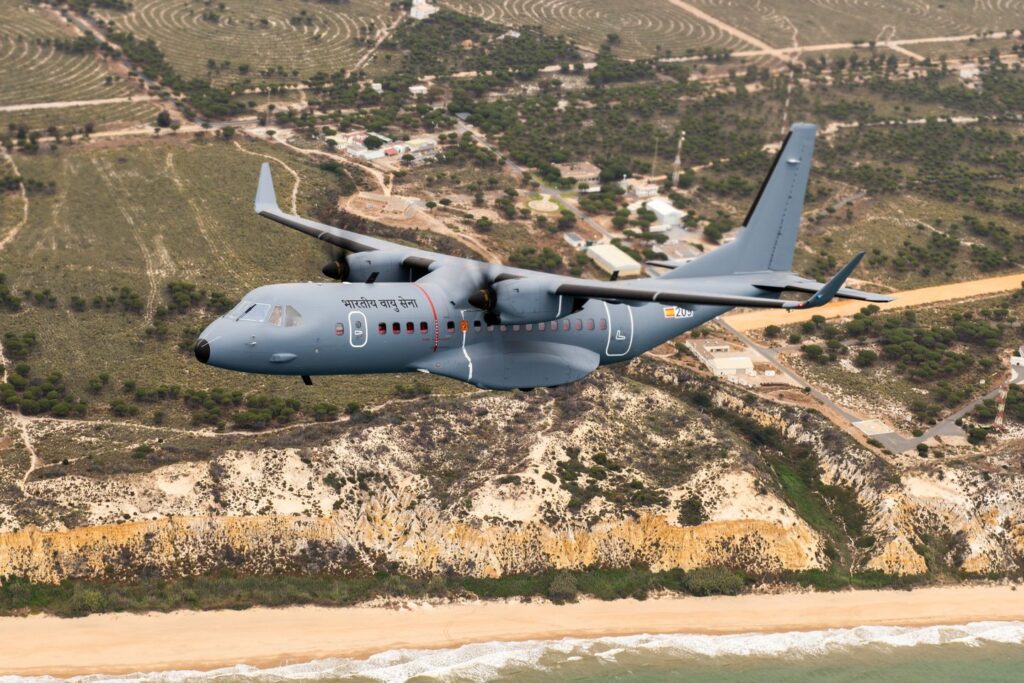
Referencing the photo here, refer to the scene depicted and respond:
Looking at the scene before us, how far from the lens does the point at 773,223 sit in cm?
5262

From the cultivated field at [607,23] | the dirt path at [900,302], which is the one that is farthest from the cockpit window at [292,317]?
the cultivated field at [607,23]

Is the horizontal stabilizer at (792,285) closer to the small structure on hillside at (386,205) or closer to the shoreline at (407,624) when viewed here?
the shoreline at (407,624)

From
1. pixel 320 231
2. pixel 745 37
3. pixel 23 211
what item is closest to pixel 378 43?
pixel 745 37

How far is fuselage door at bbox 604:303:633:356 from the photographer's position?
4759 cm

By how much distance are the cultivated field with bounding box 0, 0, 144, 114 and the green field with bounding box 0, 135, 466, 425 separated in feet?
68.5

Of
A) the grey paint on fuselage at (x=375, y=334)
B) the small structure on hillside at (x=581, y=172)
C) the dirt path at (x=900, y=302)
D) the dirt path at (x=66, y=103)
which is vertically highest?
the grey paint on fuselage at (x=375, y=334)

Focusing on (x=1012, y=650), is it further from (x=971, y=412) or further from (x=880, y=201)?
(x=880, y=201)

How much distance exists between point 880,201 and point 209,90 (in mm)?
84849

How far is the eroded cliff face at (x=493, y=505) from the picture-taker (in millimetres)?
61312

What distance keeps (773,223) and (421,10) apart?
140 meters

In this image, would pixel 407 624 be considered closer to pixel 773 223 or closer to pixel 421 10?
pixel 773 223

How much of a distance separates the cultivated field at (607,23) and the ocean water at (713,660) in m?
127

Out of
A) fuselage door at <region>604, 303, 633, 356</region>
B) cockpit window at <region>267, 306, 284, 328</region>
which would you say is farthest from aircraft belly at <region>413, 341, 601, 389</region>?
cockpit window at <region>267, 306, 284, 328</region>

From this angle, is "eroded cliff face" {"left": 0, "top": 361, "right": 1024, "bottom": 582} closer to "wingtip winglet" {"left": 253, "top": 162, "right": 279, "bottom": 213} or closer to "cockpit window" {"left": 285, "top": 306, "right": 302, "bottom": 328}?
"wingtip winglet" {"left": 253, "top": 162, "right": 279, "bottom": 213}
